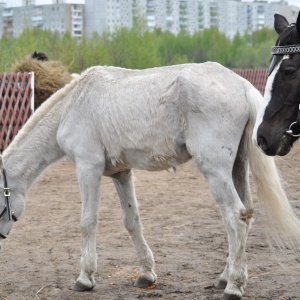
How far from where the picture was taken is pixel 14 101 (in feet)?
52.0

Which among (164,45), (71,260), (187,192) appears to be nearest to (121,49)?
(164,45)

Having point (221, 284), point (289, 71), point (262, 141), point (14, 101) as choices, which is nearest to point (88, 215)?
point (221, 284)

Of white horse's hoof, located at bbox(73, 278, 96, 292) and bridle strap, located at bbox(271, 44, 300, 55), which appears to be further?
white horse's hoof, located at bbox(73, 278, 96, 292)

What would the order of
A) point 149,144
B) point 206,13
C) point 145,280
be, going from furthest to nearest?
point 206,13
point 145,280
point 149,144

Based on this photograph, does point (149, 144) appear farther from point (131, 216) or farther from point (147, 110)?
point (131, 216)

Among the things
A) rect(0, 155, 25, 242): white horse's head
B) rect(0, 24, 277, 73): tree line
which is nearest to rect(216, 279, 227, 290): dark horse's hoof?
rect(0, 155, 25, 242): white horse's head

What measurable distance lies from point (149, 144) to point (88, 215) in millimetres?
805

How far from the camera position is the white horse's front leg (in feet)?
18.7

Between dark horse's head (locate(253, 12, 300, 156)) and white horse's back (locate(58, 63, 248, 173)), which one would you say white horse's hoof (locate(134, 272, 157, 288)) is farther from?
dark horse's head (locate(253, 12, 300, 156))

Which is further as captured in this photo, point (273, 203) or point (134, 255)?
point (134, 255)

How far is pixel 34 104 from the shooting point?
16328mm

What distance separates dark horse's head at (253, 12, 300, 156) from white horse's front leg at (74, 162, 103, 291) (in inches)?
67.7

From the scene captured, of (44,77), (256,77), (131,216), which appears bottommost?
(256,77)

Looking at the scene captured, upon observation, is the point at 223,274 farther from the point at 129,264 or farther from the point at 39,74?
the point at 39,74
